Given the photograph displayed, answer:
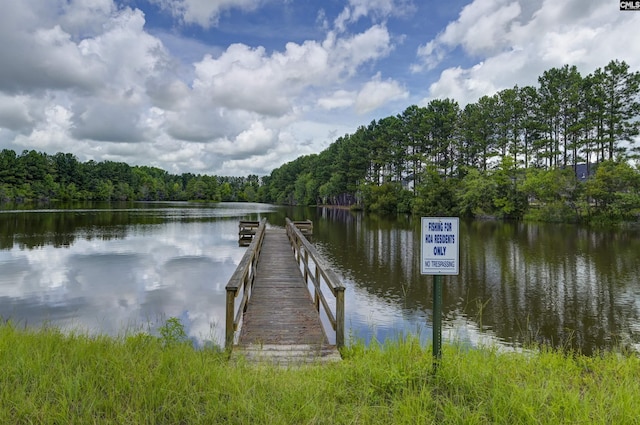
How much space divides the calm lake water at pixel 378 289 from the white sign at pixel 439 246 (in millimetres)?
2159

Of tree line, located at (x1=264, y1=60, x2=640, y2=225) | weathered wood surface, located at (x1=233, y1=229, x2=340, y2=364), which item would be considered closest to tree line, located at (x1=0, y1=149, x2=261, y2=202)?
tree line, located at (x1=264, y1=60, x2=640, y2=225)

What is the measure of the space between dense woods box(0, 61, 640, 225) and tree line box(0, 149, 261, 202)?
44cm

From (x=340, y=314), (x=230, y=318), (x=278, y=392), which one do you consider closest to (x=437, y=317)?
(x=278, y=392)

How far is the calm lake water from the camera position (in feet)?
26.0

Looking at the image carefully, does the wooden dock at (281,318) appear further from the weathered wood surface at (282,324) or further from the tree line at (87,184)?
the tree line at (87,184)

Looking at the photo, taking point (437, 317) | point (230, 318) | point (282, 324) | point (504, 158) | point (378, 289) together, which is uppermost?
point (504, 158)

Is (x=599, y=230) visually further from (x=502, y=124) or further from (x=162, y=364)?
(x=162, y=364)

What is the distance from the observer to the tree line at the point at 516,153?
108 ft

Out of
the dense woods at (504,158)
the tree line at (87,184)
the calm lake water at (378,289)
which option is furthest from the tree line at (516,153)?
the tree line at (87,184)

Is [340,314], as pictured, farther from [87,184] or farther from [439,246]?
[87,184]

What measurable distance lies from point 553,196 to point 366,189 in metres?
25.5

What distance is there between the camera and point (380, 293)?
10.7m

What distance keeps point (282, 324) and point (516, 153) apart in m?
43.9

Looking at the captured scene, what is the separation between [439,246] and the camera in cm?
340
